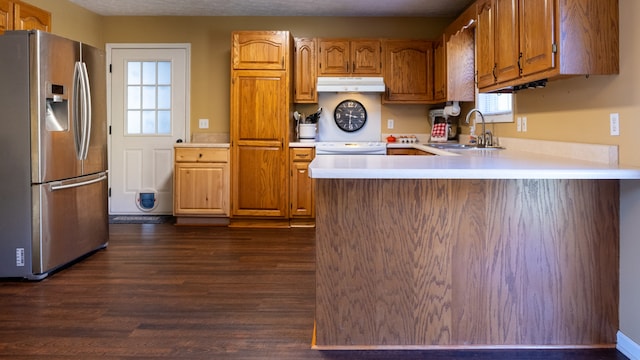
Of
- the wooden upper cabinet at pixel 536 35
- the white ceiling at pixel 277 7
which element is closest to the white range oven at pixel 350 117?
the white ceiling at pixel 277 7

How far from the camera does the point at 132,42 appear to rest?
6113 mm

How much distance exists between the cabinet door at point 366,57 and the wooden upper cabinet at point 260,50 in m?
0.76

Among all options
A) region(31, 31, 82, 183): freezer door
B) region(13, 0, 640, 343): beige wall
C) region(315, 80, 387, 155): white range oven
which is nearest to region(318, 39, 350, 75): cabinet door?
region(13, 0, 640, 343): beige wall

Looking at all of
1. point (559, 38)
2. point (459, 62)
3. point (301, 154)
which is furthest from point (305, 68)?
point (559, 38)

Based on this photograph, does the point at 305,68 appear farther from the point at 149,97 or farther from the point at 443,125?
the point at 149,97

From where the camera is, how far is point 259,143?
5.59m

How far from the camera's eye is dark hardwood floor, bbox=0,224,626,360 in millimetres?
2400

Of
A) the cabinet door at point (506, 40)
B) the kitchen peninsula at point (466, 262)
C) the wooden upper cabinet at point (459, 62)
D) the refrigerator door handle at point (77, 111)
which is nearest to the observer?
the kitchen peninsula at point (466, 262)

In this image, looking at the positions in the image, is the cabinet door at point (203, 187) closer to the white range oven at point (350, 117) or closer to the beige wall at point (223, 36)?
the beige wall at point (223, 36)

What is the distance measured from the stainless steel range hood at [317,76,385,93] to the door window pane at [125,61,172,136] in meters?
Answer: 1.81

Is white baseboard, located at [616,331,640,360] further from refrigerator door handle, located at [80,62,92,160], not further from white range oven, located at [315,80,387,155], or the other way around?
white range oven, located at [315,80,387,155]

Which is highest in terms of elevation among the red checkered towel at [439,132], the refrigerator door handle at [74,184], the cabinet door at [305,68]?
the cabinet door at [305,68]

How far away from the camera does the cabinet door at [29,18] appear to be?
4480 mm

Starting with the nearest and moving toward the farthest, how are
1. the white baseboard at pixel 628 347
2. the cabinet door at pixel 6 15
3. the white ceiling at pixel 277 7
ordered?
the white baseboard at pixel 628 347, the cabinet door at pixel 6 15, the white ceiling at pixel 277 7
